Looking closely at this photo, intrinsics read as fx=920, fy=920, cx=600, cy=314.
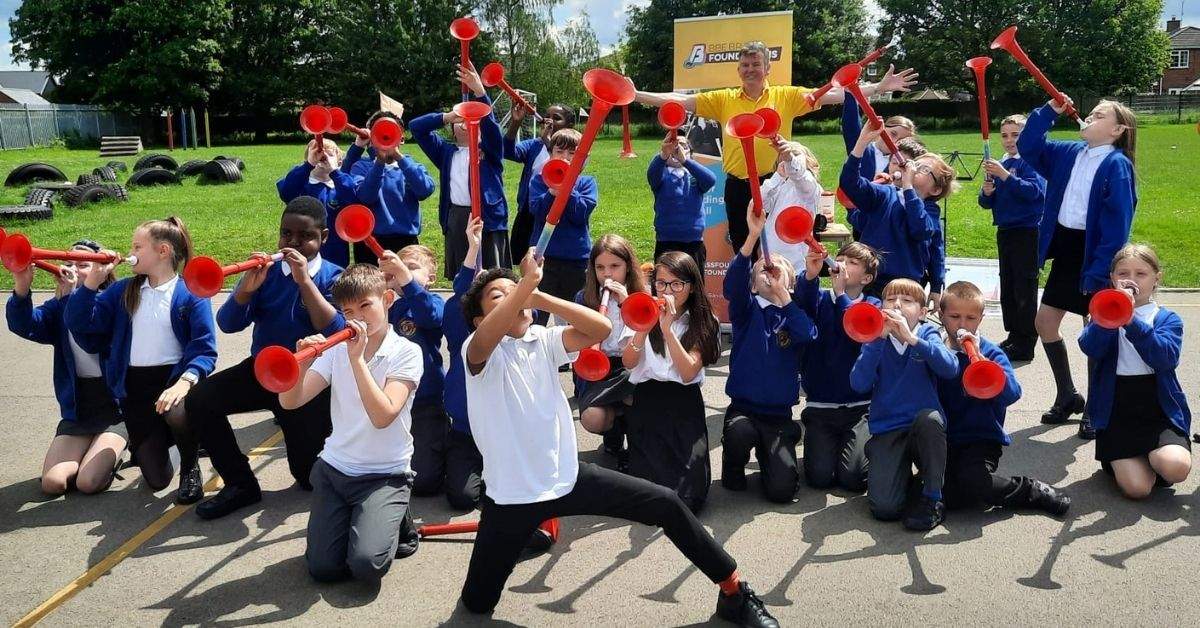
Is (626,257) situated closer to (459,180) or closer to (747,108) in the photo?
(747,108)

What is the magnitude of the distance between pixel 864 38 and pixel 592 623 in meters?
61.1

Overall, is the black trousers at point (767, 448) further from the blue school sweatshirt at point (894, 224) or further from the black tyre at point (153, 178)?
the black tyre at point (153, 178)

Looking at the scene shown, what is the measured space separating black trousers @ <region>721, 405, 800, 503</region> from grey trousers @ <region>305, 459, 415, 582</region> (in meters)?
1.91

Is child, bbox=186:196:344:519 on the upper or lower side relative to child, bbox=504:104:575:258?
lower

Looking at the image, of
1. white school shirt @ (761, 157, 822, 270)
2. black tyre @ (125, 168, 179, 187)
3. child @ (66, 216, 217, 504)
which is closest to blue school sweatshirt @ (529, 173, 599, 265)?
white school shirt @ (761, 157, 822, 270)

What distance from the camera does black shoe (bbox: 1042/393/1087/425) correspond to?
21.4 feet

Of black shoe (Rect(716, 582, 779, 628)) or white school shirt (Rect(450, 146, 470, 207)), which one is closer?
black shoe (Rect(716, 582, 779, 628))

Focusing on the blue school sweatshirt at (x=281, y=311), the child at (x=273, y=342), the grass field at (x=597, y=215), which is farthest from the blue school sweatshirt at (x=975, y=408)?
the grass field at (x=597, y=215)

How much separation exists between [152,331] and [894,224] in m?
5.02

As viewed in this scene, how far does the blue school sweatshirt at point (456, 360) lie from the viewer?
5.38m

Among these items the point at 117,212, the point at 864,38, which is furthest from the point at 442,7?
the point at 117,212

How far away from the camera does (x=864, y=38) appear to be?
59.5 meters

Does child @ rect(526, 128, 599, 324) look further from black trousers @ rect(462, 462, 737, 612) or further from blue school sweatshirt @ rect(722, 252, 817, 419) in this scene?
black trousers @ rect(462, 462, 737, 612)

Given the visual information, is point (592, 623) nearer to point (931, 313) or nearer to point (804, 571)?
point (804, 571)
